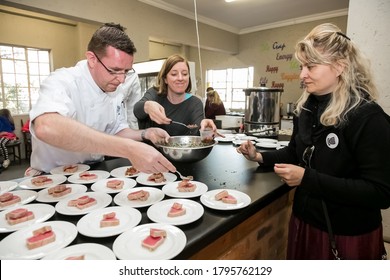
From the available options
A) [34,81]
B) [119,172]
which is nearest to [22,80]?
[34,81]

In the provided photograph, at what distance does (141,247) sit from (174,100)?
5.79ft

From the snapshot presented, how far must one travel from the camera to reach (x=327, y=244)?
1.25 metres

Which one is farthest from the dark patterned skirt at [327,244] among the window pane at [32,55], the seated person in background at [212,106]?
the window pane at [32,55]

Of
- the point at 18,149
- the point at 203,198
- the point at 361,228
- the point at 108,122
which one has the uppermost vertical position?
the point at 108,122

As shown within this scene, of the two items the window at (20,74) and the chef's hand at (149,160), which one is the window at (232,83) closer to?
the window at (20,74)

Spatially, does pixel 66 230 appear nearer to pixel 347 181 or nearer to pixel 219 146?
pixel 347 181

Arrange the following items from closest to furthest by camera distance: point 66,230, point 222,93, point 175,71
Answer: point 66,230 < point 175,71 < point 222,93

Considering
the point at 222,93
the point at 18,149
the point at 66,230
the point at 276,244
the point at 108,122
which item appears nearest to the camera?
the point at 66,230

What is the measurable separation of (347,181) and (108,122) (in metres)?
1.54

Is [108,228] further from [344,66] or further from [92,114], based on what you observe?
[344,66]

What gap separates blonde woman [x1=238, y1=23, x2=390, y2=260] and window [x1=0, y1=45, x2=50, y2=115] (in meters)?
6.93

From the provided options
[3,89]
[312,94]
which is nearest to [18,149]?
[3,89]

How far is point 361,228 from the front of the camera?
120 centimetres

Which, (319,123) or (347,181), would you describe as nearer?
(347,181)
